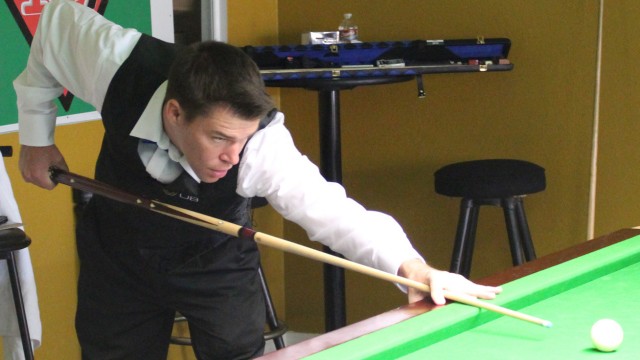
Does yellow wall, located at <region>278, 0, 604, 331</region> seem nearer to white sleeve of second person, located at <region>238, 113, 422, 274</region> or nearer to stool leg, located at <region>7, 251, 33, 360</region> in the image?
stool leg, located at <region>7, 251, 33, 360</region>

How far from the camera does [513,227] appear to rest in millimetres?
3465

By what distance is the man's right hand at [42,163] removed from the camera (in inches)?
97.8

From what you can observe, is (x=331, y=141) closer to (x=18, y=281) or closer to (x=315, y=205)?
(x=18, y=281)

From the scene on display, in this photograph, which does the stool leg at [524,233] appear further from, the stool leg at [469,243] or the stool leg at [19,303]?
the stool leg at [19,303]

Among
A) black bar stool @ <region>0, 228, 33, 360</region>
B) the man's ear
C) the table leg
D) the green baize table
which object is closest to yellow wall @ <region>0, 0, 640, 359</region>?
black bar stool @ <region>0, 228, 33, 360</region>

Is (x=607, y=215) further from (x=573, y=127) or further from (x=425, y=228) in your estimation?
(x=425, y=228)

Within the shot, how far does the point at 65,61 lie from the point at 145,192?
0.40m

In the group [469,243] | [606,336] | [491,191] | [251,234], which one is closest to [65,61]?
[251,234]

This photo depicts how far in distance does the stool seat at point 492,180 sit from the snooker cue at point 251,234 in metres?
1.36

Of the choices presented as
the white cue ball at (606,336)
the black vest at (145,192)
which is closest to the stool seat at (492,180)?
the black vest at (145,192)

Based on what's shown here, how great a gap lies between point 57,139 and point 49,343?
0.71 meters

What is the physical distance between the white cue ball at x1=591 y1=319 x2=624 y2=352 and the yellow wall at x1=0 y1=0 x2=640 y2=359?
220 cm

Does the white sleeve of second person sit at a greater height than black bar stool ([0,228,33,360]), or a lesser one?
greater

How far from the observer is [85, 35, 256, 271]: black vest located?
7.25 ft
